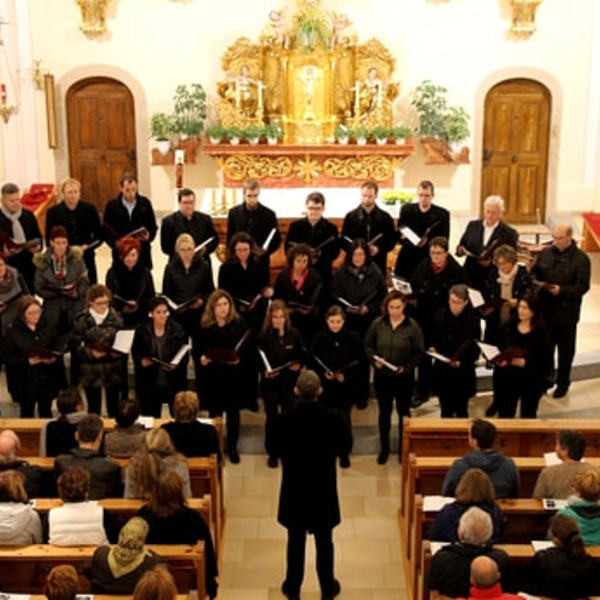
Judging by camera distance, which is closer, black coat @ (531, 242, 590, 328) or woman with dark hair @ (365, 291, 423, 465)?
woman with dark hair @ (365, 291, 423, 465)

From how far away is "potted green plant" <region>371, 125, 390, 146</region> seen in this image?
47.7 feet

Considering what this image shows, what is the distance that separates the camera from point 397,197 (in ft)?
37.7

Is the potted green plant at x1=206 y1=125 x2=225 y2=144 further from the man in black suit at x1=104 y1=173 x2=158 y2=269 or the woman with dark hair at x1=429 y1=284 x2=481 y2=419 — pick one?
the woman with dark hair at x1=429 y1=284 x2=481 y2=419

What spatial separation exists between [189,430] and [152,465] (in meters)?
0.90

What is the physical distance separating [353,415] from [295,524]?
265 cm

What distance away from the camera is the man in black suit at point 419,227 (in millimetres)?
9047

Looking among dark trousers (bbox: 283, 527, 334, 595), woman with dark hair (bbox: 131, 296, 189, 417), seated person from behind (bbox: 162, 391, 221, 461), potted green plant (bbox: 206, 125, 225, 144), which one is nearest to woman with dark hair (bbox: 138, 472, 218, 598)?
dark trousers (bbox: 283, 527, 334, 595)

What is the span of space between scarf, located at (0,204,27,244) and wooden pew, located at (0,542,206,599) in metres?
4.21

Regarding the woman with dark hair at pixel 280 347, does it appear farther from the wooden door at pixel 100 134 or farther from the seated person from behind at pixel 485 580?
the wooden door at pixel 100 134

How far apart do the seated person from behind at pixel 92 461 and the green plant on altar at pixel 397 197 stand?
6.05 metres

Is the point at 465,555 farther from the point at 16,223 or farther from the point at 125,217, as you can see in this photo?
the point at 16,223

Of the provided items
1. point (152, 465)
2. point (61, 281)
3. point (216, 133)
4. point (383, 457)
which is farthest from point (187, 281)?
point (216, 133)

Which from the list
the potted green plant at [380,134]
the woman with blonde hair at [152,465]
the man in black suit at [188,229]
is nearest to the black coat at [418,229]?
the man in black suit at [188,229]

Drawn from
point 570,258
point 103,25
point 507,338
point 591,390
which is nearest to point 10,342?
point 507,338
